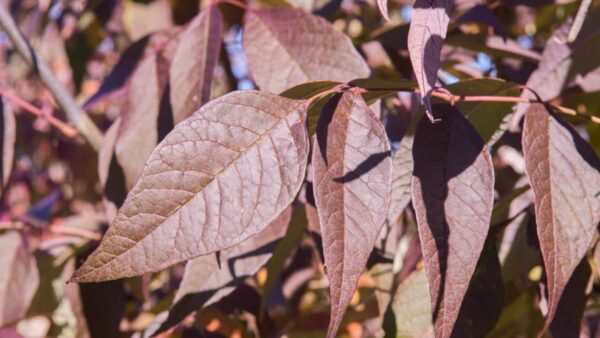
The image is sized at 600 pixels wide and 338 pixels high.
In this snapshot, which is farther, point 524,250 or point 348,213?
point 524,250

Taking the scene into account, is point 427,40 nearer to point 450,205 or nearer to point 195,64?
point 450,205

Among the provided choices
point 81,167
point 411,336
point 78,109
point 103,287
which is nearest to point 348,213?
point 411,336

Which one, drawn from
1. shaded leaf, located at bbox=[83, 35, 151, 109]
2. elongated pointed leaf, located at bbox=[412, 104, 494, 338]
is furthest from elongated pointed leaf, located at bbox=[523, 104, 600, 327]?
shaded leaf, located at bbox=[83, 35, 151, 109]

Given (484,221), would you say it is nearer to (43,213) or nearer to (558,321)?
(558,321)

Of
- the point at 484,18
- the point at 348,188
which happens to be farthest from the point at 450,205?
the point at 484,18

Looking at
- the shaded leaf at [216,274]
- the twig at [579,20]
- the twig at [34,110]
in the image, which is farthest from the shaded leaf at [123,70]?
the twig at [579,20]

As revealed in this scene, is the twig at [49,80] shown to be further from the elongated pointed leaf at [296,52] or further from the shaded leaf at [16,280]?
the elongated pointed leaf at [296,52]

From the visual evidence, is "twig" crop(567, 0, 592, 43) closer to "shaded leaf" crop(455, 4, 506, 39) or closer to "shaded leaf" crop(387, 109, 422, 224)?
"shaded leaf" crop(455, 4, 506, 39)
